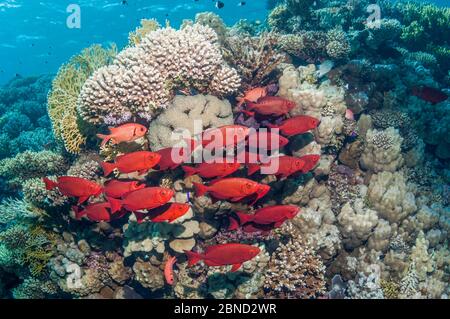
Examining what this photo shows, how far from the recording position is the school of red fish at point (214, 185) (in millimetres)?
3869

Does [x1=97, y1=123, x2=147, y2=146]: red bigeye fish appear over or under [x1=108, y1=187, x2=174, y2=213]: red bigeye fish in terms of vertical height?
over

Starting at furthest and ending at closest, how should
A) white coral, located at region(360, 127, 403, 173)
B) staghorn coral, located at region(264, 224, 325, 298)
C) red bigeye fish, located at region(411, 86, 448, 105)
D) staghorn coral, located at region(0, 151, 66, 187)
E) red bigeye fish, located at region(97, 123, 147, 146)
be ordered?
staghorn coral, located at region(0, 151, 66, 187), red bigeye fish, located at region(411, 86, 448, 105), white coral, located at region(360, 127, 403, 173), staghorn coral, located at region(264, 224, 325, 298), red bigeye fish, located at region(97, 123, 147, 146)

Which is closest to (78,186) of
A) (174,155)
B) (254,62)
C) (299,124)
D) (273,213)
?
(174,155)

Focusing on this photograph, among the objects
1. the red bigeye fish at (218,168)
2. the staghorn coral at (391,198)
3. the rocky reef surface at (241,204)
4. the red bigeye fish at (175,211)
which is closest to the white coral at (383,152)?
the rocky reef surface at (241,204)

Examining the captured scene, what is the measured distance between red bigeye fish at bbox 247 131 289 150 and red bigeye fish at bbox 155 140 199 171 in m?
0.90

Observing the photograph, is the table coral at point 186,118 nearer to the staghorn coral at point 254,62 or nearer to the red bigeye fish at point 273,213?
the staghorn coral at point 254,62

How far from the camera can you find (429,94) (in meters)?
6.88

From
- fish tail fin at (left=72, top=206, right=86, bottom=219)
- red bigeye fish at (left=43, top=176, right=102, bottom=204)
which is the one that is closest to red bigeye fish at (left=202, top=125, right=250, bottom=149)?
red bigeye fish at (left=43, top=176, right=102, bottom=204)

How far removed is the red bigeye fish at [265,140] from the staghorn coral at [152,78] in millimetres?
1471

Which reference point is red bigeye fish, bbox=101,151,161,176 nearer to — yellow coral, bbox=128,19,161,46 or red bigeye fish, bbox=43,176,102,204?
red bigeye fish, bbox=43,176,102,204

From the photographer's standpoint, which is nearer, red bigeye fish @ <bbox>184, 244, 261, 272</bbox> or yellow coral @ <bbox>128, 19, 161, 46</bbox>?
red bigeye fish @ <bbox>184, 244, 261, 272</bbox>

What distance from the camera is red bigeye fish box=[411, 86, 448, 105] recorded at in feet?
22.4
